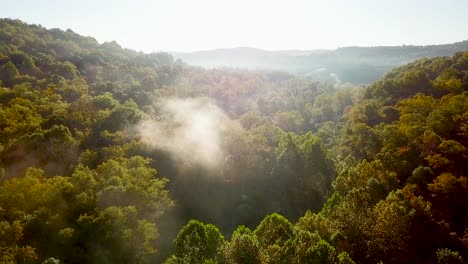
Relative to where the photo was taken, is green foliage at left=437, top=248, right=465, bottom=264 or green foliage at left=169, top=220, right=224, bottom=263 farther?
green foliage at left=169, top=220, right=224, bottom=263

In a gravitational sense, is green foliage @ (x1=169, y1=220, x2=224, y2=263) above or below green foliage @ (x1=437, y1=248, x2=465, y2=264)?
below

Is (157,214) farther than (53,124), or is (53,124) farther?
(53,124)

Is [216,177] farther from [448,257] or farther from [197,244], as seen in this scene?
[448,257]

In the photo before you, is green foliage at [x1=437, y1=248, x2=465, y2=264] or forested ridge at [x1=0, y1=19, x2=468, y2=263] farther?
forested ridge at [x1=0, y1=19, x2=468, y2=263]

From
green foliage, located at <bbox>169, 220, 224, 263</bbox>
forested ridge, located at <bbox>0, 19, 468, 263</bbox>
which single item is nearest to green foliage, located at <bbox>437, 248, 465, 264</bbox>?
forested ridge, located at <bbox>0, 19, 468, 263</bbox>

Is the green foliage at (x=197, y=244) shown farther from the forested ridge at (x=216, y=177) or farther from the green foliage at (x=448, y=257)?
the green foliage at (x=448, y=257)

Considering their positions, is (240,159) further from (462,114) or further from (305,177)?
(462,114)

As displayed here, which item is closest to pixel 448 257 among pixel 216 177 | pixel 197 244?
pixel 197 244

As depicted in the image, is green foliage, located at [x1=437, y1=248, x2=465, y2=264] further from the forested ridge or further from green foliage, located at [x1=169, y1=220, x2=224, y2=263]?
green foliage, located at [x1=169, y1=220, x2=224, y2=263]

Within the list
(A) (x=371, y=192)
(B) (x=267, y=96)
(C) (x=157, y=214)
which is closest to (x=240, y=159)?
(C) (x=157, y=214)
